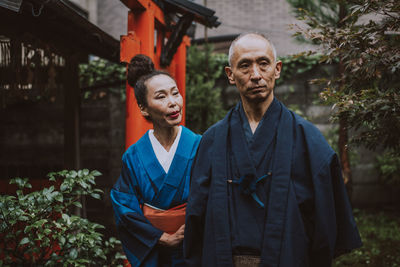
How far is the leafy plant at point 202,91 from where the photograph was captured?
6930 mm

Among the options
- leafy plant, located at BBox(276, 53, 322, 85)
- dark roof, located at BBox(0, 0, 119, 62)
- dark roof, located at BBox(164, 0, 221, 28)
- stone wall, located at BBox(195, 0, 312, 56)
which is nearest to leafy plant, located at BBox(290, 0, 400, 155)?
dark roof, located at BBox(164, 0, 221, 28)

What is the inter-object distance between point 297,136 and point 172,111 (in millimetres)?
971

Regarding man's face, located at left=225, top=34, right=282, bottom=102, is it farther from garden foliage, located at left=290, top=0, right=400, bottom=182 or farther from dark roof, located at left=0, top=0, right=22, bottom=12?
dark roof, located at left=0, top=0, right=22, bottom=12

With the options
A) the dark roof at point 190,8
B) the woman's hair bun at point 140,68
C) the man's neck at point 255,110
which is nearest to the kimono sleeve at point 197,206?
the man's neck at point 255,110

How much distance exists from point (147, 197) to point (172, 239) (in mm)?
344

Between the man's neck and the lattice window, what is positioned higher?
the lattice window

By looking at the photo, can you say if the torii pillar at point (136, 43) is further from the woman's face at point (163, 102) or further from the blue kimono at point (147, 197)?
the blue kimono at point (147, 197)

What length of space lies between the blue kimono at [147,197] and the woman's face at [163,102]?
7.8 inches

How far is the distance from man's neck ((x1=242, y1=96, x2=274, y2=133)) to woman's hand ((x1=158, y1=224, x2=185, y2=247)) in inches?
34.1

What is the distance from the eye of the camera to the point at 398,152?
342 cm

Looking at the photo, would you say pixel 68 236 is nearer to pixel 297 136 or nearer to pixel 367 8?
pixel 297 136

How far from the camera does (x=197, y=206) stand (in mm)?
1979

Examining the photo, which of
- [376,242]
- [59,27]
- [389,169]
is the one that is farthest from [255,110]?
[389,169]

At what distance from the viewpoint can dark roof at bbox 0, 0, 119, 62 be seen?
3.53m
